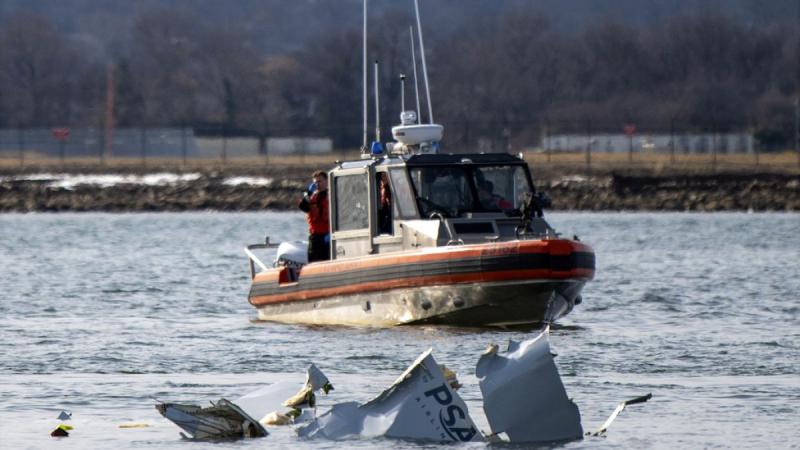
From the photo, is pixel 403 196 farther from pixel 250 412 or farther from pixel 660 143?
pixel 660 143

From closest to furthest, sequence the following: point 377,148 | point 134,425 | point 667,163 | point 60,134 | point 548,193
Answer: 1. point 134,425
2. point 377,148
3. point 548,193
4. point 667,163
5. point 60,134

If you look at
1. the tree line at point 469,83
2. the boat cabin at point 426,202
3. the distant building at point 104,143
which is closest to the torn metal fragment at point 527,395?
the boat cabin at point 426,202

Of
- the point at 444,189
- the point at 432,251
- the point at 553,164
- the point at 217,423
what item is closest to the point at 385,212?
the point at 444,189

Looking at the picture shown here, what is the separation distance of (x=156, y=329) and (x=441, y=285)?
4350mm

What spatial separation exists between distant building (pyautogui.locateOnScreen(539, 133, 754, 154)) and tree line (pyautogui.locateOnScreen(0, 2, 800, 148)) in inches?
280

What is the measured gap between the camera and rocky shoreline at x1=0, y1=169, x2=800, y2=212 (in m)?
69.2

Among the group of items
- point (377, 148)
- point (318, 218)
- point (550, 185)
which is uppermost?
point (377, 148)

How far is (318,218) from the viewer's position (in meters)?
24.2

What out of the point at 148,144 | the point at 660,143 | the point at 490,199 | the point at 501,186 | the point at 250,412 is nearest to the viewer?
the point at 250,412

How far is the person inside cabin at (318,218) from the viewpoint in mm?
24136

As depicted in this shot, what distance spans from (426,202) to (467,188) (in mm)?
600

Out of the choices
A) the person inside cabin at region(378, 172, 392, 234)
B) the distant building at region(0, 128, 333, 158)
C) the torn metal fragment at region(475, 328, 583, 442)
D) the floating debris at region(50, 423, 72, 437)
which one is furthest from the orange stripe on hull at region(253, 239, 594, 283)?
the distant building at region(0, 128, 333, 158)

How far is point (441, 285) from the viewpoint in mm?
21594

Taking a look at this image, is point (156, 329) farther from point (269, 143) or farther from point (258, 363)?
point (269, 143)
